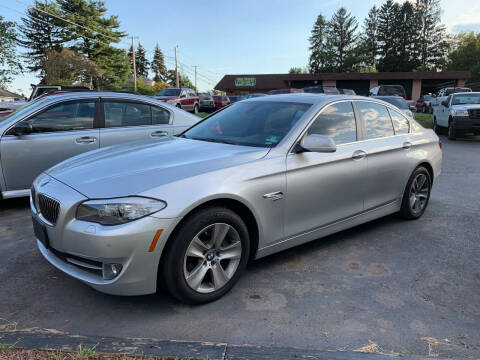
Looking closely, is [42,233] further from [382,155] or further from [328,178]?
[382,155]

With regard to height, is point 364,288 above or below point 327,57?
below

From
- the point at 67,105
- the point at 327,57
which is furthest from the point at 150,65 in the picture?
the point at 67,105

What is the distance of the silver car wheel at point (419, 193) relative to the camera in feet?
15.8

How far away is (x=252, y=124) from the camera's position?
152 inches

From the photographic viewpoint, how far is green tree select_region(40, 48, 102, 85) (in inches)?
1720

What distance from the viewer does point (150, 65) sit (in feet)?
388

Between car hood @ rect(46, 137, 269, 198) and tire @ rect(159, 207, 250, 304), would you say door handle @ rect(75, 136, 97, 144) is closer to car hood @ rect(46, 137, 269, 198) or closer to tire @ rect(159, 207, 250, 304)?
car hood @ rect(46, 137, 269, 198)

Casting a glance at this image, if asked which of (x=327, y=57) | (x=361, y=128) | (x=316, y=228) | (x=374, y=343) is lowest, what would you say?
(x=374, y=343)

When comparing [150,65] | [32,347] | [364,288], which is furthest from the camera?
[150,65]

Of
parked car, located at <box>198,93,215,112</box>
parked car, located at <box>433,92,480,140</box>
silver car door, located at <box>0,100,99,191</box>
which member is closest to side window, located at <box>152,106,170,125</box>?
silver car door, located at <box>0,100,99,191</box>

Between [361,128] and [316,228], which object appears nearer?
[316,228]

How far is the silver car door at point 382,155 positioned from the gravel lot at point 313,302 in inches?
21.0

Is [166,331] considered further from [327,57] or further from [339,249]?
[327,57]

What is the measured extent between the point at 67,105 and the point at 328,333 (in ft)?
15.2
